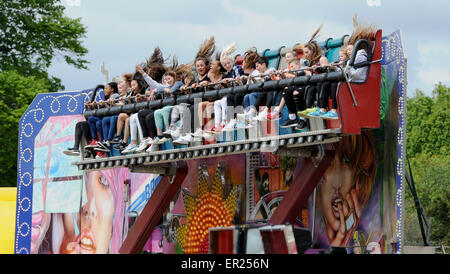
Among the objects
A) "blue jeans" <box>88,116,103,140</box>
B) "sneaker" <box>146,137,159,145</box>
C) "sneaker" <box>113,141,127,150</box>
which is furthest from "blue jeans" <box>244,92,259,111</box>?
"blue jeans" <box>88,116,103,140</box>

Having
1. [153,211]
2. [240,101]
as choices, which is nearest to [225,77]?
[240,101]

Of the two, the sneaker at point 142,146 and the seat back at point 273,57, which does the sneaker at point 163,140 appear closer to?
the sneaker at point 142,146

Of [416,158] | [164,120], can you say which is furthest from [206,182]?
[416,158]

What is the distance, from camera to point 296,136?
12945 mm

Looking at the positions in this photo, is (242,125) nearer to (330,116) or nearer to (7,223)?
(330,116)

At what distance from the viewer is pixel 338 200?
1429 cm

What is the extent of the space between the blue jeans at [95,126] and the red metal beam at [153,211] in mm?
1442

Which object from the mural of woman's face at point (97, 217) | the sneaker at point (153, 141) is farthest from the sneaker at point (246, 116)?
the mural of woman's face at point (97, 217)

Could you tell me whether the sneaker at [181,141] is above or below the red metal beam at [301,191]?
above

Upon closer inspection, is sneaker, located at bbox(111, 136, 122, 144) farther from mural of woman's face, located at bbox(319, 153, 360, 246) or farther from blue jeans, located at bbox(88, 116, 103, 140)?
mural of woman's face, located at bbox(319, 153, 360, 246)

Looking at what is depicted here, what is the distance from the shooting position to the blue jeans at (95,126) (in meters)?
16.3

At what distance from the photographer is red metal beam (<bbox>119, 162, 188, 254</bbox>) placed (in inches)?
646

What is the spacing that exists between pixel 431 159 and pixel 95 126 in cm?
3283
